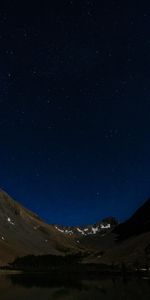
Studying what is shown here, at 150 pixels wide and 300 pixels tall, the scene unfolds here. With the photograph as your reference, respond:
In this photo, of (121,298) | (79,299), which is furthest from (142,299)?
(79,299)

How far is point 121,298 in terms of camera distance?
2943 inches

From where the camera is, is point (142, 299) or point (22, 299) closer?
point (142, 299)

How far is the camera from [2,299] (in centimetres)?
7412

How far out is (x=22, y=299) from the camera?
78438 mm

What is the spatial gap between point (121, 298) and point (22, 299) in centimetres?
1693

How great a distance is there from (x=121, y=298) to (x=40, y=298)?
51.7 ft

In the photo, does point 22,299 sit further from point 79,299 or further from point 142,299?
point 142,299

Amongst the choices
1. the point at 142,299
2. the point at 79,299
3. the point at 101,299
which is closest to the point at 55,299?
the point at 79,299

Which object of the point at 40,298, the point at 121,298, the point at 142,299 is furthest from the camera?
the point at 40,298

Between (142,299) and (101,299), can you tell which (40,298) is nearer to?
(101,299)

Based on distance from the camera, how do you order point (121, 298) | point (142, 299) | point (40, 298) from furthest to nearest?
point (40, 298) → point (121, 298) → point (142, 299)

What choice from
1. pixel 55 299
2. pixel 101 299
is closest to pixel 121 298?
pixel 101 299

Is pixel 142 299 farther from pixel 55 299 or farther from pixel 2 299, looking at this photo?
pixel 2 299

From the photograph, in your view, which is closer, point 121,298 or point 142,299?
point 142,299
